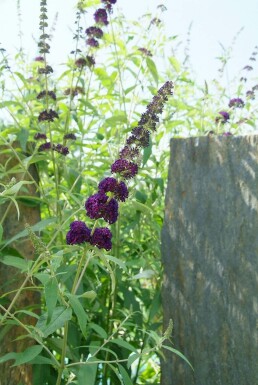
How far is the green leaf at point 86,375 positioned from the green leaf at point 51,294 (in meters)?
0.29

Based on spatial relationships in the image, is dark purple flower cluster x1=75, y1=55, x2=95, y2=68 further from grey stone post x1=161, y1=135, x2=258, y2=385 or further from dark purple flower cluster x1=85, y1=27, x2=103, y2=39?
grey stone post x1=161, y1=135, x2=258, y2=385

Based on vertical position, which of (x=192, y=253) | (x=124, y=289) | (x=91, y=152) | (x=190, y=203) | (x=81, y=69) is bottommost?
(x=124, y=289)

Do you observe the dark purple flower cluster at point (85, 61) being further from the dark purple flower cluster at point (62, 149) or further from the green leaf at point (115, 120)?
the dark purple flower cluster at point (62, 149)

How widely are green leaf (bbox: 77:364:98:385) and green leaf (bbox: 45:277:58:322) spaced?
0.94ft

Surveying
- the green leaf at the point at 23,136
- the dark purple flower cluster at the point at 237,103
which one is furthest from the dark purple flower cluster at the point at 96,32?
the dark purple flower cluster at the point at 237,103

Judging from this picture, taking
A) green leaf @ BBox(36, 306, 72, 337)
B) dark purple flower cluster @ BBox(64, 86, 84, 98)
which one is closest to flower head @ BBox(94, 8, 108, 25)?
dark purple flower cluster @ BBox(64, 86, 84, 98)

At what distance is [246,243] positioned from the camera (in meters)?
2.42

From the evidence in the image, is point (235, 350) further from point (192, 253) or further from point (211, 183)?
point (211, 183)

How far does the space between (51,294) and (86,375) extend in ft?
1.22

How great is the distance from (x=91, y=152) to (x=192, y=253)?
2.22 ft

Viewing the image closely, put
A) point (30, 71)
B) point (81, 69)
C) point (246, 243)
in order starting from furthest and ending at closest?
1. point (30, 71)
2. point (81, 69)
3. point (246, 243)

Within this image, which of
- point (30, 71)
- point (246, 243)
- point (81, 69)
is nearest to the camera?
point (246, 243)


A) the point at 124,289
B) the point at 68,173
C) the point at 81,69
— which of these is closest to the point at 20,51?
the point at 81,69

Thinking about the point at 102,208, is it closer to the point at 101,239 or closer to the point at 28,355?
the point at 101,239
